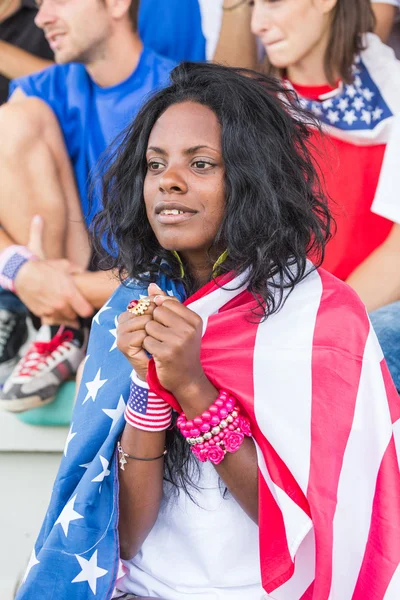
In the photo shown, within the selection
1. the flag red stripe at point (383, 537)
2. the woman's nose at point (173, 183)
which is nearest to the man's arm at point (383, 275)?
the flag red stripe at point (383, 537)

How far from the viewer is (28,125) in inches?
108

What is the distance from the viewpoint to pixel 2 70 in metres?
2.77

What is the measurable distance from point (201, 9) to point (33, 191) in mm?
910

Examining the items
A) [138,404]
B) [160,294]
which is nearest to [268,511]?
[138,404]

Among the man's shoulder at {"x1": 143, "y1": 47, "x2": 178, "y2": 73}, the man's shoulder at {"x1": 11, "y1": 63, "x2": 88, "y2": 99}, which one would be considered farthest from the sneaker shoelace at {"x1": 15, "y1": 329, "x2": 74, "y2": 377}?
the man's shoulder at {"x1": 143, "y1": 47, "x2": 178, "y2": 73}

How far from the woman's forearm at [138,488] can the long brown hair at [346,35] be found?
5.25 ft

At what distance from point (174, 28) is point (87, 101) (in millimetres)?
416

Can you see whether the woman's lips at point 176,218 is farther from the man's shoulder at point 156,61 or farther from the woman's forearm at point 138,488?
the man's shoulder at point 156,61

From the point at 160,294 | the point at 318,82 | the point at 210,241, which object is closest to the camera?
the point at 160,294

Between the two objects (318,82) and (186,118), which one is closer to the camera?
(186,118)

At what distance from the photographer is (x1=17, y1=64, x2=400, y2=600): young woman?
1307 millimetres

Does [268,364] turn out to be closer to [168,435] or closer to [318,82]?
[168,435]

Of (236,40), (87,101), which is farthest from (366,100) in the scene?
(87,101)

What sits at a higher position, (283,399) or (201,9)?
(201,9)
